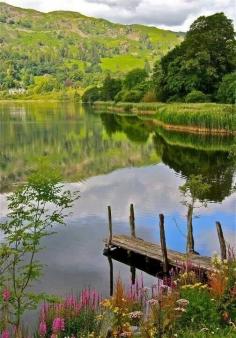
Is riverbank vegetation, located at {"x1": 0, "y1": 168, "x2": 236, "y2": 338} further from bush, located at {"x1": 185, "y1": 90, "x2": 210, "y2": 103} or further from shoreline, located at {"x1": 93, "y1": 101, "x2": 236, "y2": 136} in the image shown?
bush, located at {"x1": 185, "y1": 90, "x2": 210, "y2": 103}

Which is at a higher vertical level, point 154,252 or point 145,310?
point 145,310

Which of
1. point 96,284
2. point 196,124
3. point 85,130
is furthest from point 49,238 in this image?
point 85,130

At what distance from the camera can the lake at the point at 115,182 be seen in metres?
22.8

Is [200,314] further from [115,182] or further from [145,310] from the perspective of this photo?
[115,182]

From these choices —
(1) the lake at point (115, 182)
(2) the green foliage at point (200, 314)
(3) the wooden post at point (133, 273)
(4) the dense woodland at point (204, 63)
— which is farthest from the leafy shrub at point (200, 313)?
(4) the dense woodland at point (204, 63)

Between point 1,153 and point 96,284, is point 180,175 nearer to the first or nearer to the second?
point 1,153

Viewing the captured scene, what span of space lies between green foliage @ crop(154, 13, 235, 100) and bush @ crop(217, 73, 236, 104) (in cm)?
531

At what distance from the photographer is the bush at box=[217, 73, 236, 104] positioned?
271 ft

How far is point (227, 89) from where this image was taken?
275ft

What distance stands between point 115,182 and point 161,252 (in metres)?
21.1

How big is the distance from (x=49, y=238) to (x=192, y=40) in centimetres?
7791

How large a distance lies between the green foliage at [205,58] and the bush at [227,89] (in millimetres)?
5306

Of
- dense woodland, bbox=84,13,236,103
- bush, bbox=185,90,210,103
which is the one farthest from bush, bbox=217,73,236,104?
bush, bbox=185,90,210,103

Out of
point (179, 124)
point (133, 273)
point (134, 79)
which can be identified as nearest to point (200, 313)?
point (133, 273)
